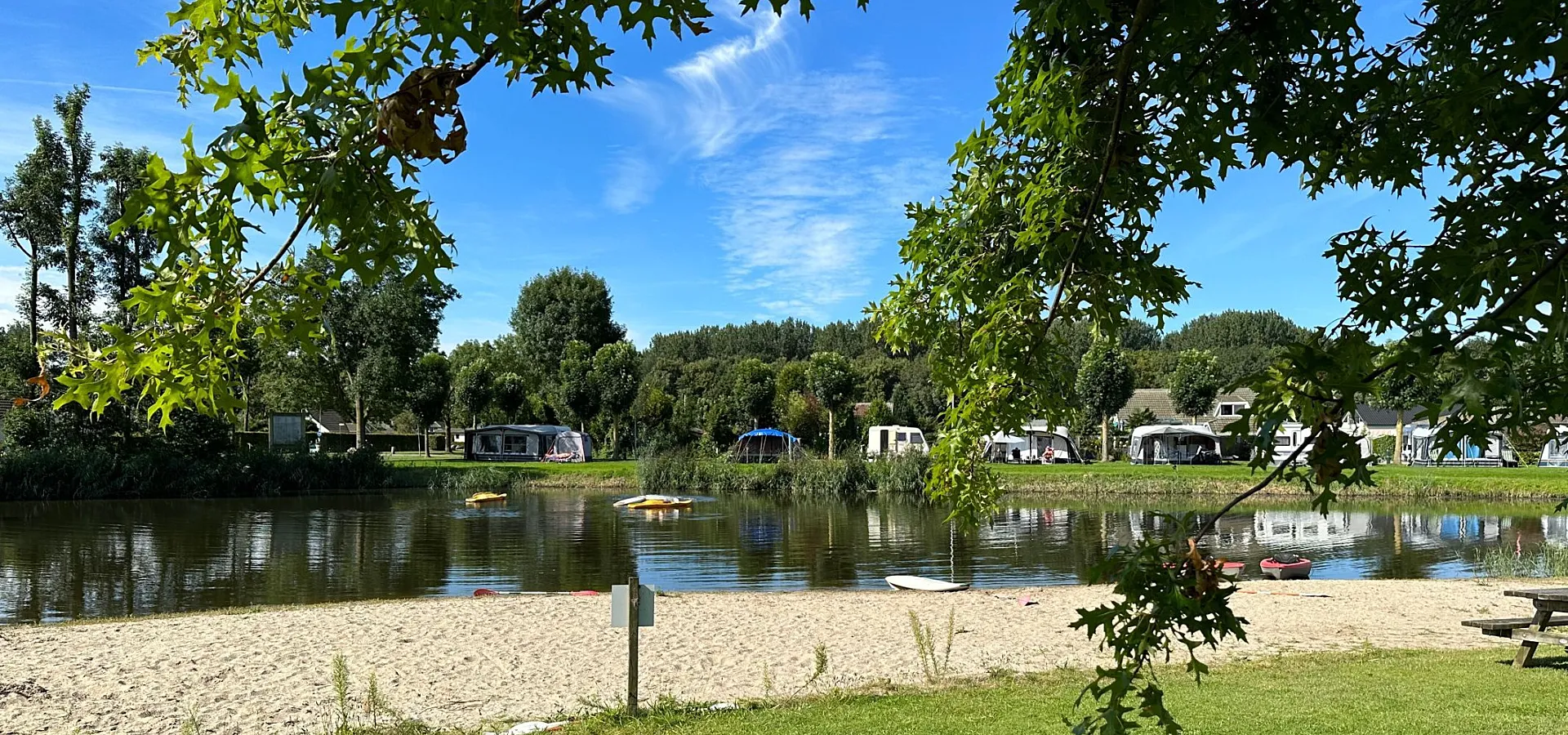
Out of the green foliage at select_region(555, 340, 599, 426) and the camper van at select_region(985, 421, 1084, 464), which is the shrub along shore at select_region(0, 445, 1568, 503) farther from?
the green foliage at select_region(555, 340, 599, 426)

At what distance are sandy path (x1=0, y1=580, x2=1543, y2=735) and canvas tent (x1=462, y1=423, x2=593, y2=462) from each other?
33681 millimetres

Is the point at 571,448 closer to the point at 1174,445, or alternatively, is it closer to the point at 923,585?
the point at 1174,445

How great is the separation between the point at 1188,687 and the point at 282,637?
811 centimetres

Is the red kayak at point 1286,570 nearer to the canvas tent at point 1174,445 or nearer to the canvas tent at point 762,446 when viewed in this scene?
the canvas tent at point 1174,445

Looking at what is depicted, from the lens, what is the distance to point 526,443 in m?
47.7

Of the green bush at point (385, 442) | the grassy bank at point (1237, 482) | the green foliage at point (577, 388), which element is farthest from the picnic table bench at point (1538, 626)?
the green bush at point (385, 442)

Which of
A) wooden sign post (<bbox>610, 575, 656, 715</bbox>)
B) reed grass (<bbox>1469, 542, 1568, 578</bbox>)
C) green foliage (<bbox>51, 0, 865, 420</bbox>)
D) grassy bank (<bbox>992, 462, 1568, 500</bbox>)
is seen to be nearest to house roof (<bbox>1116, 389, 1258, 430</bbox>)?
grassy bank (<bbox>992, 462, 1568, 500</bbox>)

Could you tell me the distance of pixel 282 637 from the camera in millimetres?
9828

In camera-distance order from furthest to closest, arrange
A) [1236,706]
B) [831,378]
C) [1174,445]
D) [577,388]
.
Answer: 1. [577,388]
2. [1174,445]
3. [831,378]
4. [1236,706]

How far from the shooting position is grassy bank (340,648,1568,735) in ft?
19.0

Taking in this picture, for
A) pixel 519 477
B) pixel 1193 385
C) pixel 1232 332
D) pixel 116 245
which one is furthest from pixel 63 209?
pixel 1232 332

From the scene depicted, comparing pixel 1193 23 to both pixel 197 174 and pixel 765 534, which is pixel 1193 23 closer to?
pixel 197 174

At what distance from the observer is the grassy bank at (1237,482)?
28.8 metres

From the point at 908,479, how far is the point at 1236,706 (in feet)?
87.8
